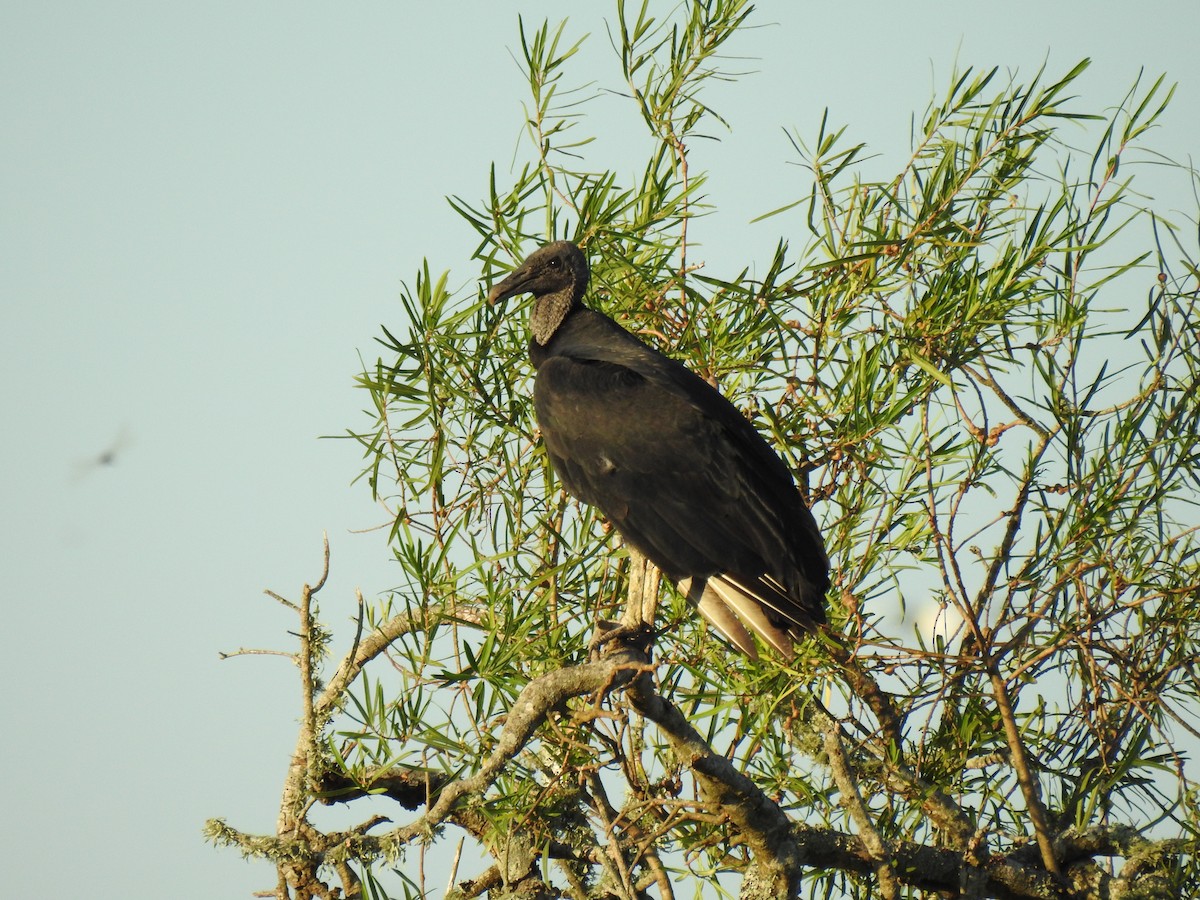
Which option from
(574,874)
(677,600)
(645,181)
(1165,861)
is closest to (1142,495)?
(1165,861)

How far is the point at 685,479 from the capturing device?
3.69m

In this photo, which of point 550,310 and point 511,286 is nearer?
point 511,286

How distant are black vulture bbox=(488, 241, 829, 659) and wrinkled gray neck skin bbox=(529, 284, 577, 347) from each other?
1.07 feet

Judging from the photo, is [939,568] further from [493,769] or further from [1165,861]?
[493,769]

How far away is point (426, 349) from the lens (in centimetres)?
352

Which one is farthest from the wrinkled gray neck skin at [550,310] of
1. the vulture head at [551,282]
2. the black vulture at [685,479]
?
the black vulture at [685,479]

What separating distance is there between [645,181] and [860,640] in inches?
58.8

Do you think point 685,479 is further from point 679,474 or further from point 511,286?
point 511,286

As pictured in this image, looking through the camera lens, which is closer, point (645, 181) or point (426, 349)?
point (426, 349)

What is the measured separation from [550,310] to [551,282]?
0.36 ft

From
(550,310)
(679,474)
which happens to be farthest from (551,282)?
(679,474)

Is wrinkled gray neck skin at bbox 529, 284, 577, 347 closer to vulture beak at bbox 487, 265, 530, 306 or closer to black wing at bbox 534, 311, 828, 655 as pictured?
vulture beak at bbox 487, 265, 530, 306

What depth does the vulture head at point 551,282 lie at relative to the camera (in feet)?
13.3

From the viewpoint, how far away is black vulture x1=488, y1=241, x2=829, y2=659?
11.7 feet
